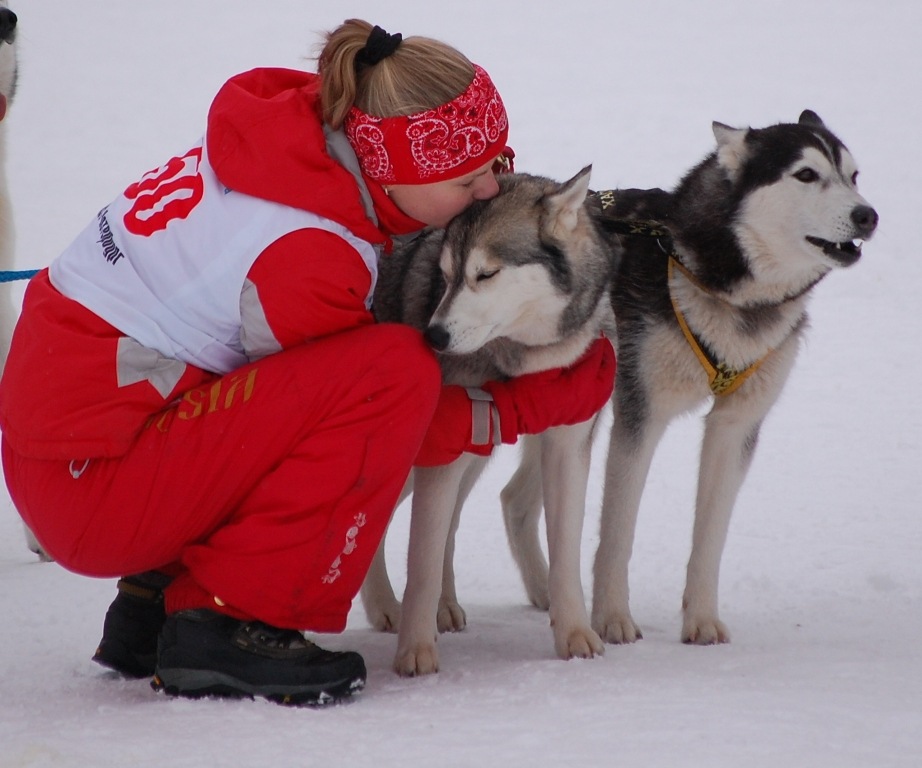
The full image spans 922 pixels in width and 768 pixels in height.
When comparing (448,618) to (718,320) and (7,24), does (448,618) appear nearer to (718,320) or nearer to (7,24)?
(718,320)

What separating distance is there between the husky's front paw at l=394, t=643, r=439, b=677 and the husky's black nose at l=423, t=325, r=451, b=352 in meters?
0.61

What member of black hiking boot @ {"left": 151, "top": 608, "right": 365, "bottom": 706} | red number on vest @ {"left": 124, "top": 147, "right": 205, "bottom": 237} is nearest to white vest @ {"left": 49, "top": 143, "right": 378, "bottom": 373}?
red number on vest @ {"left": 124, "top": 147, "right": 205, "bottom": 237}

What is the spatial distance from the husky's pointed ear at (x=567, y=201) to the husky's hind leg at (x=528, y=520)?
91cm

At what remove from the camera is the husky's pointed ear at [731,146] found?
2.85 metres

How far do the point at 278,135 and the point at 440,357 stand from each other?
67 centimetres

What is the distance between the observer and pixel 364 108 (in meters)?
2.10

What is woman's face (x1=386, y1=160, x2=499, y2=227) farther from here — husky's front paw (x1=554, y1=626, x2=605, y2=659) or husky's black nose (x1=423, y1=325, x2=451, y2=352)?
husky's front paw (x1=554, y1=626, x2=605, y2=659)

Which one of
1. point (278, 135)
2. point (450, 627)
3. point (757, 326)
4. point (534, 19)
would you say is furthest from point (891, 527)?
point (534, 19)

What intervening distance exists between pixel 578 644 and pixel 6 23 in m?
2.26

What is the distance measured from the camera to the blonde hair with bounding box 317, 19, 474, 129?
2074mm

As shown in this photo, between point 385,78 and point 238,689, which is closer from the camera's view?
point 238,689

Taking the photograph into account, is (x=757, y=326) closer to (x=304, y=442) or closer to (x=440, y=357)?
(x=440, y=357)

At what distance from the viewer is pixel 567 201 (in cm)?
239

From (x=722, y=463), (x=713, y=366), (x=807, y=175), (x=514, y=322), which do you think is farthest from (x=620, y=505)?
(x=807, y=175)
